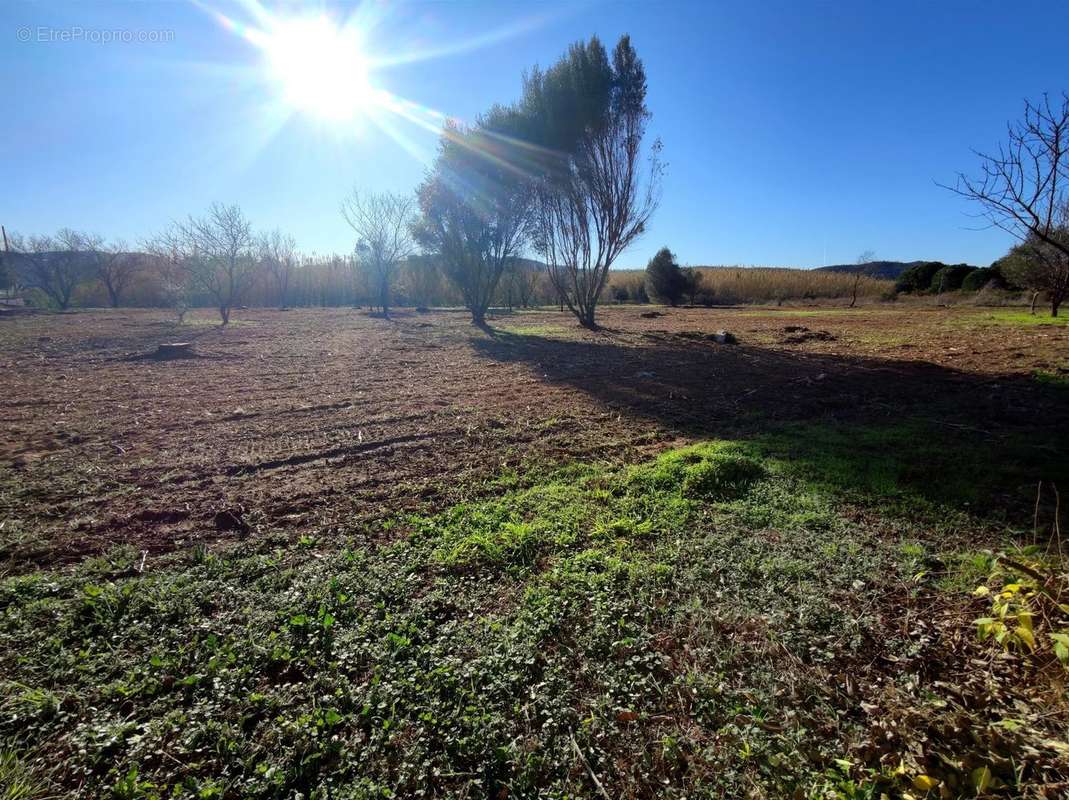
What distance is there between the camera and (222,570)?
2545 mm

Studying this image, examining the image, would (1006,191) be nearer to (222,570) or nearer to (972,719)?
(972,719)

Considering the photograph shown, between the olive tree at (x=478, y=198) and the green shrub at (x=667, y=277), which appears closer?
the olive tree at (x=478, y=198)

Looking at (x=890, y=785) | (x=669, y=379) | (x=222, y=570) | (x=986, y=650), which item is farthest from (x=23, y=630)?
(x=669, y=379)

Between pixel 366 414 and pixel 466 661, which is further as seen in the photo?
pixel 366 414

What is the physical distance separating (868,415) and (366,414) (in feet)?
19.9

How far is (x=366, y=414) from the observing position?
5.67 meters

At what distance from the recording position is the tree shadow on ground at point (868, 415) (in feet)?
11.0

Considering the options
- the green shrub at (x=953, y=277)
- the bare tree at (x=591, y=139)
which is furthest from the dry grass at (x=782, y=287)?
the bare tree at (x=591, y=139)

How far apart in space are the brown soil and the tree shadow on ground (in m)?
0.06

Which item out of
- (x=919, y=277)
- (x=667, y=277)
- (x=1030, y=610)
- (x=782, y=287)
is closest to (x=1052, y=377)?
(x=1030, y=610)

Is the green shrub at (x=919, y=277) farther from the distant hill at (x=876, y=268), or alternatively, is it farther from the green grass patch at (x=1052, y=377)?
the green grass patch at (x=1052, y=377)

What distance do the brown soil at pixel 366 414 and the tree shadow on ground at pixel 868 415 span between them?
6 centimetres

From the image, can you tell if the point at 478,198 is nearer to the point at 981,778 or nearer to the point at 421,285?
the point at 981,778

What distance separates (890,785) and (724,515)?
5.76 feet
